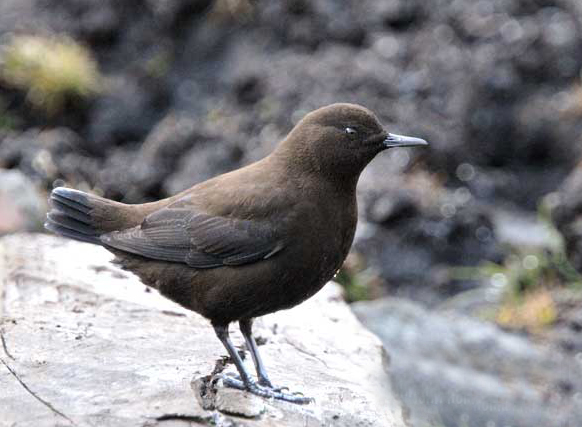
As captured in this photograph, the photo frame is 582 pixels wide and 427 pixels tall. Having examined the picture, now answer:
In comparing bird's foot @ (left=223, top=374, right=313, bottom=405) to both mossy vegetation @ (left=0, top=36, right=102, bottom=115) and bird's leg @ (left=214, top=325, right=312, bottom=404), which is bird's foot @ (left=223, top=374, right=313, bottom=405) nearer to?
bird's leg @ (left=214, top=325, right=312, bottom=404)

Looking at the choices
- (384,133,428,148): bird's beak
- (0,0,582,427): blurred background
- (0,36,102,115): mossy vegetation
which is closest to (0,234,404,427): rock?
(384,133,428,148): bird's beak

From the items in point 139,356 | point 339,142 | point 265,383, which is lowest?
point 265,383

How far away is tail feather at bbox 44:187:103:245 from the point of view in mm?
4543

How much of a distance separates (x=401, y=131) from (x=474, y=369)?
2545 mm

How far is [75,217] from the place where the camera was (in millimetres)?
4551

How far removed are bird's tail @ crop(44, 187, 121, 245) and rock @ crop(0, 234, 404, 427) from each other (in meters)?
0.49

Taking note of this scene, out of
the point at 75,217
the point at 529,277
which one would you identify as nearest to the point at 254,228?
the point at 75,217

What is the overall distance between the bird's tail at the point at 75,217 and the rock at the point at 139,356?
49 cm

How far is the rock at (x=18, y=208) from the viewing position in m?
7.57

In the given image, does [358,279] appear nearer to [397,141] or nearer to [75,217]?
[397,141]

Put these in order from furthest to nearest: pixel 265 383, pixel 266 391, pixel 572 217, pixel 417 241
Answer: pixel 417 241, pixel 572 217, pixel 265 383, pixel 266 391

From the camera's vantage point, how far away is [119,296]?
17.1ft

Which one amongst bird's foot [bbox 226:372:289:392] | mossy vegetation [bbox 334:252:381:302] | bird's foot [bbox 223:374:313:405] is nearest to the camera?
bird's foot [bbox 223:374:313:405]

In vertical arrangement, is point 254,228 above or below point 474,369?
above
